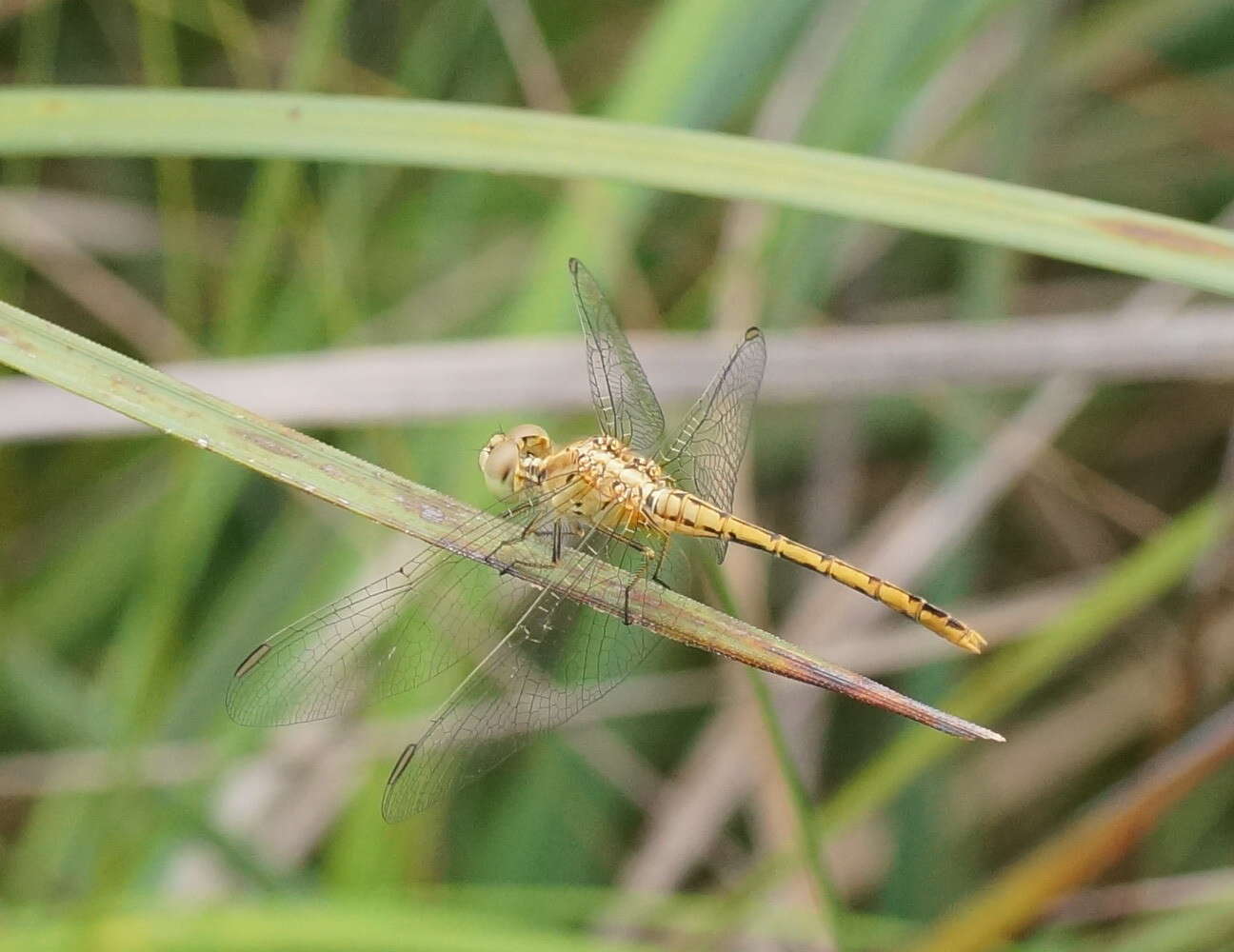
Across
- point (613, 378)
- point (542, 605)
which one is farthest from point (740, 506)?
point (542, 605)

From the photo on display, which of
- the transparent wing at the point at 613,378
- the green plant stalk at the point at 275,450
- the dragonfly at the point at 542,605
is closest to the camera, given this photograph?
the green plant stalk at the point at 275,450

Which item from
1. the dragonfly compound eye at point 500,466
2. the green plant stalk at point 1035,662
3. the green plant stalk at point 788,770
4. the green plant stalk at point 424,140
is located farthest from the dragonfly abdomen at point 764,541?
the green plant stalk at point 424,140

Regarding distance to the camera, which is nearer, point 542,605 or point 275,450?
point 275,450

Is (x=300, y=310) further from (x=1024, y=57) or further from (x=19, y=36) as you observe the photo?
(x=1024, y=57)

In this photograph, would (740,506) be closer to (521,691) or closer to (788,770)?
(521,691)

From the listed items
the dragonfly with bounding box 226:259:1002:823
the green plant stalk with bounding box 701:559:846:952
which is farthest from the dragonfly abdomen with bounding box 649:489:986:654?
the green plant stalk with bounding box 701:559:846:952

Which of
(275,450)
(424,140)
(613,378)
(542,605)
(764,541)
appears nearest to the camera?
(275,450)

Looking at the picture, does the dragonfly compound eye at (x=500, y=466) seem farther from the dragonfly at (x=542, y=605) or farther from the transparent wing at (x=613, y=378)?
the transparent wing at (x=613, y=378)
